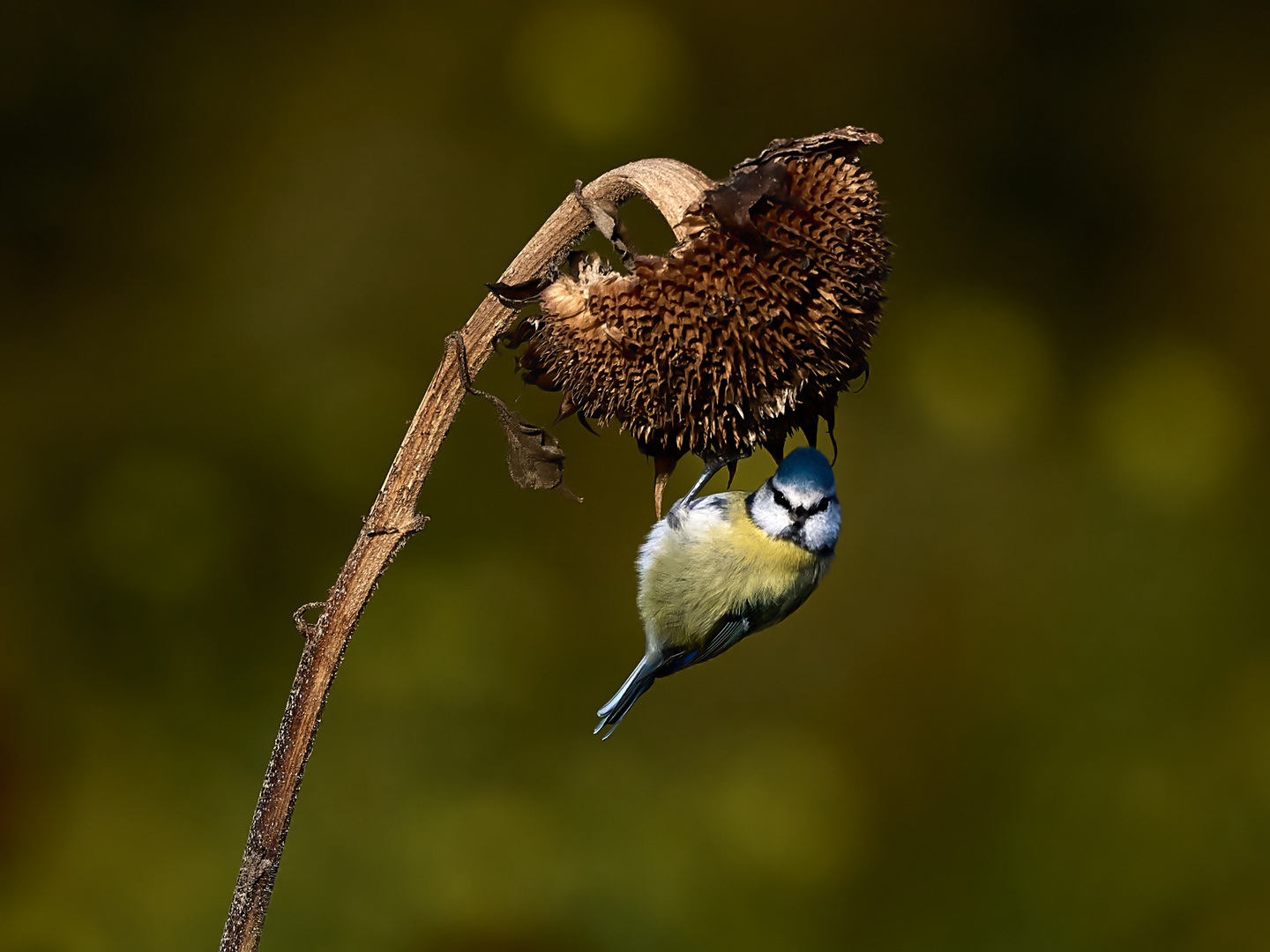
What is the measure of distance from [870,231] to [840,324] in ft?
0.23

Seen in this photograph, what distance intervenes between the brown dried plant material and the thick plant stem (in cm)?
4

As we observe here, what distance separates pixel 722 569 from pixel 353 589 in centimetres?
53

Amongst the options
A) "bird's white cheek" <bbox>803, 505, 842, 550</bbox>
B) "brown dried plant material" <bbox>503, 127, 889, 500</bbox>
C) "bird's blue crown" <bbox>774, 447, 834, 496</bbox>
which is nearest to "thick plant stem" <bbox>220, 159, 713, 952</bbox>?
"brown dried plant material" <bbox>503, 127, 889, 500</bbox>

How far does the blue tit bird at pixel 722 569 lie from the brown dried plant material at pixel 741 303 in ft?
1.32

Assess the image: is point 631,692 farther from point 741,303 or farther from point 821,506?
point 741,303

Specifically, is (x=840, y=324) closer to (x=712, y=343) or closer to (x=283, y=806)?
(x=712, y=343)

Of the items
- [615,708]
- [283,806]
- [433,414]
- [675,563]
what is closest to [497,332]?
[433,414]

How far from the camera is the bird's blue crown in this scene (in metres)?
1.09

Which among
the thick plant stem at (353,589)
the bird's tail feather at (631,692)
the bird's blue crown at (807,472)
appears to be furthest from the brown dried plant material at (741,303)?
the bird's tail feather at (631,692)

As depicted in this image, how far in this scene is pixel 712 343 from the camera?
0.73m

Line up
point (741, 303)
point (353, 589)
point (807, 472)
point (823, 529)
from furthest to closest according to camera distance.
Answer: point (823, 529), point (807, 472), point (353, 589), point (741, 303)

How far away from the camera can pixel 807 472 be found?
1.10m

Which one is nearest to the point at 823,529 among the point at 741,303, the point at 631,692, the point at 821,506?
the point at 821,506

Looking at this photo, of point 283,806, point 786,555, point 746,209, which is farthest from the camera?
point 786,555
